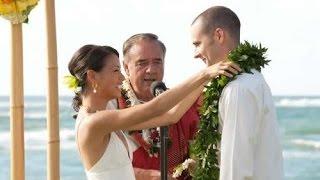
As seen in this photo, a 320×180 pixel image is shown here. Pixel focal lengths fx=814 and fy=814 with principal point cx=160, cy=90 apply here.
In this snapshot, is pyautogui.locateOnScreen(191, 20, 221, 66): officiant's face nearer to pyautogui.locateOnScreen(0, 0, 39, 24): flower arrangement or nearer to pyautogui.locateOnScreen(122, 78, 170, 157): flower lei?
pyautogui.locateOnScreen(122, 78, 170, 157): flower lei

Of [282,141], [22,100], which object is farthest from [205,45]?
[282,141]

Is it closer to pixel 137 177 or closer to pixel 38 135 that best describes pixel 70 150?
pixel 38 135

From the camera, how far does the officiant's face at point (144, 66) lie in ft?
16.2

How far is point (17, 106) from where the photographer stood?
17.6 ft

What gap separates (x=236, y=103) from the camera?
3773 millimetres

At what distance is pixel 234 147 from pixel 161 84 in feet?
2.39

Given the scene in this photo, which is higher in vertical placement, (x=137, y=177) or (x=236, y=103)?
(x=236, y=103)

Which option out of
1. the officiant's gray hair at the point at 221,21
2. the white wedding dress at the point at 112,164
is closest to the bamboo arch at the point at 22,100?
the white wedding dress at the point at 112,164

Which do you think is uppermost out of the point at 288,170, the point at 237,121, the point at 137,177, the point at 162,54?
the point at 162,54

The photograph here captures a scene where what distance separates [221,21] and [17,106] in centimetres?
188

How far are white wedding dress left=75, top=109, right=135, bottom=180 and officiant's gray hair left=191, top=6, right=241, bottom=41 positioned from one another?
787 millimetres

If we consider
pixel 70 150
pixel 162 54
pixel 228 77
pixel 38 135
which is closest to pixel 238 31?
pixel 228 77

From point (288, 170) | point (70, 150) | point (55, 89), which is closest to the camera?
point (55, 89)

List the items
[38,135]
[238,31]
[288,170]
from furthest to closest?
[38,135], [288,170], [238,31]
